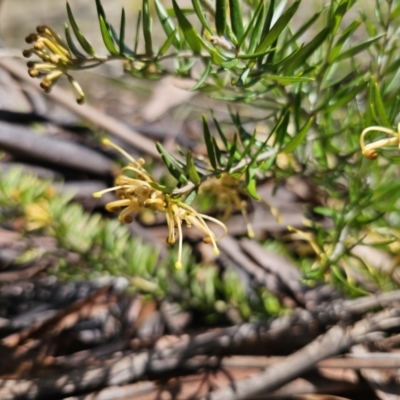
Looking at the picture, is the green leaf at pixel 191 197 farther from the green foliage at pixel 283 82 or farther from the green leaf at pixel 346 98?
the green leaf at pixel 346 98

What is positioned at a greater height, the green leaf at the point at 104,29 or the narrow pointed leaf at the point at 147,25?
the narrow pointed leaf at the point at 147,25

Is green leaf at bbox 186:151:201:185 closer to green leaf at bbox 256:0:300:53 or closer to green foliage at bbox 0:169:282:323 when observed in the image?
green leaf at bbox 256:0:300:53

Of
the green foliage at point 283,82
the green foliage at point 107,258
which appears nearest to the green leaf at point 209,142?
the green foliage at point 283,82

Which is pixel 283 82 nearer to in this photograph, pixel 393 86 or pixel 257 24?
pixel 257 24

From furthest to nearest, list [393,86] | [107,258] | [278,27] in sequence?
1. [107,258]
2. [393,86]
3. [278,27]

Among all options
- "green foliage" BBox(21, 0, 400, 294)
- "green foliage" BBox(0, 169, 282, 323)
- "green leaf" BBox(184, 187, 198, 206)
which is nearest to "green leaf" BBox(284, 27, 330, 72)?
"green foliage" BBox(21, 0, 400, 294)

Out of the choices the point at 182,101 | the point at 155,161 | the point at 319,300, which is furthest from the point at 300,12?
the point at 319,300

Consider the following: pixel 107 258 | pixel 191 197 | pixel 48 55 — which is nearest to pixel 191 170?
pixel 191 197
